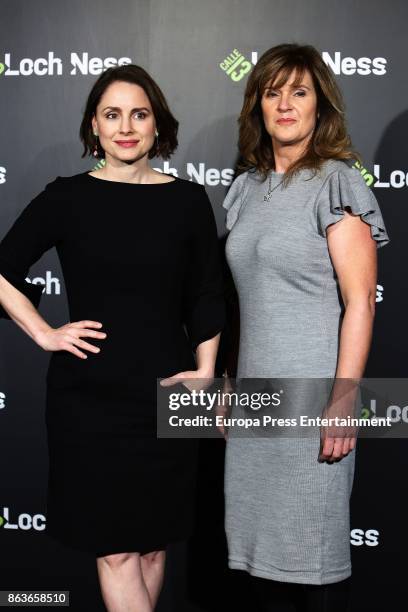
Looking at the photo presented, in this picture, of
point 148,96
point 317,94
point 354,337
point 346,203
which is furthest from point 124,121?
point 354,337

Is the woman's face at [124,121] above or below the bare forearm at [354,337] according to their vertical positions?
above

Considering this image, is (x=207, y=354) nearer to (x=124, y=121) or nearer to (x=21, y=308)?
(x=21, y=308)

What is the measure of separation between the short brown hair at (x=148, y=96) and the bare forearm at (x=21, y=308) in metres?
0.48

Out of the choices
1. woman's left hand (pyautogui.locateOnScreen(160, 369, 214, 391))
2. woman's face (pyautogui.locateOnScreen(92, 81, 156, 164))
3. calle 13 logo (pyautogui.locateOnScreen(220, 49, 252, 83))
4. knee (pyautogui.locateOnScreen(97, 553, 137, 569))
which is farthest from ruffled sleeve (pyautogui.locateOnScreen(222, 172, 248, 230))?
knee (pyautogui.locateOnScreen(97, 553, 137, 569))

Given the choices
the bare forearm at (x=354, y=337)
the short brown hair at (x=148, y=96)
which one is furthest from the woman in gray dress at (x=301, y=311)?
the short brown hair at (x=148, y=96)

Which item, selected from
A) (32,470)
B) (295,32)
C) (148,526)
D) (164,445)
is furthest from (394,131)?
(32,470)

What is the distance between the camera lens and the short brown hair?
2381mm

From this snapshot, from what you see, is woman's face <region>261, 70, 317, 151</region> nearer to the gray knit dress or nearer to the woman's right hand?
the gray knit dress

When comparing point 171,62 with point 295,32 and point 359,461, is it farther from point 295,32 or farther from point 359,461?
point 359,461

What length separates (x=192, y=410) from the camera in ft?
8.41

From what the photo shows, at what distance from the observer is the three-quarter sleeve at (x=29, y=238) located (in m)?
2.39

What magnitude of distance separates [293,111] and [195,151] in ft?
2.62

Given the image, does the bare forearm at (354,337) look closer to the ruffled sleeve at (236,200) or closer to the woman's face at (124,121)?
the ruffled sleeve at (236,200)

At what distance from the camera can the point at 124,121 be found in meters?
2.35
